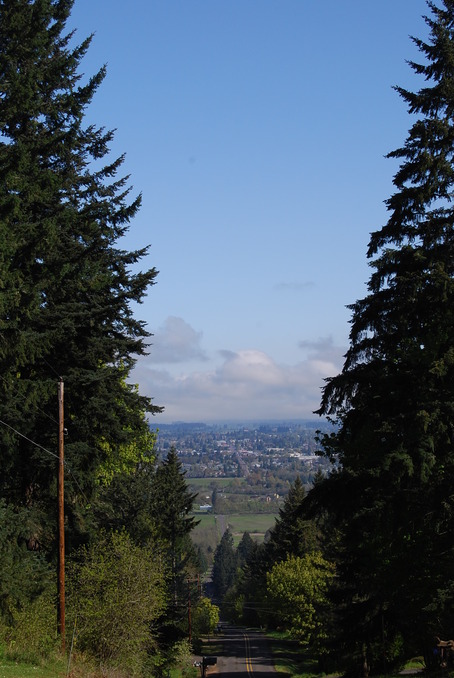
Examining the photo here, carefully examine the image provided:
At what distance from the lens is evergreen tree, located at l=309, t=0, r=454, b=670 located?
1667cm

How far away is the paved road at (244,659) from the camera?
46625 millimetres

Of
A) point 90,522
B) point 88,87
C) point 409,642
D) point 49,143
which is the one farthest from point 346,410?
point 88,87

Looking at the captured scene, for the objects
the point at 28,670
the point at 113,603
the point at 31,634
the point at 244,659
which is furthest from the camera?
the point at 244,659

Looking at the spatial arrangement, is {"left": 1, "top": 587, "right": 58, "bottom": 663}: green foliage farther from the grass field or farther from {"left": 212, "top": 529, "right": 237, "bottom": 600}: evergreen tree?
{"left": 212, "top": 529, "right": 237, "bottom": 600}: evergreen tree

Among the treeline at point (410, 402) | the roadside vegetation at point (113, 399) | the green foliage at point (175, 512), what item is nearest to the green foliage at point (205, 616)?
the green foliage at point (175, 512)

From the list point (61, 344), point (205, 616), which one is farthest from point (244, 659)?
point (61, 344)

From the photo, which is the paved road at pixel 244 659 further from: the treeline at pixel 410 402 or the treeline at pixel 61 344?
the treeline at pixel 410 402

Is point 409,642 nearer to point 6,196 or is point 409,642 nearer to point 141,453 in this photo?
point 141,453

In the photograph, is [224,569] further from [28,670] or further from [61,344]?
[28,670]

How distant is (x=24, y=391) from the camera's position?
21.1 m

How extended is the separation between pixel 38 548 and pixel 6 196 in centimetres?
1101

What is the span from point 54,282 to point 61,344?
96.1 inches

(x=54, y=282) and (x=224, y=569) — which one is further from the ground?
(x=54, y=282)

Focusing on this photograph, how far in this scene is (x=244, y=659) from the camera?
178 ft
